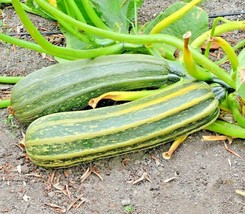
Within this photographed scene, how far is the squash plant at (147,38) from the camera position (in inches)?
90.1

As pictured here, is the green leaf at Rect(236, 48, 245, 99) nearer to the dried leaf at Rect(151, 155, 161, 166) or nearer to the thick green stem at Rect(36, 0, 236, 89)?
the thick green stem at Rect(36, 0, 236, 89)

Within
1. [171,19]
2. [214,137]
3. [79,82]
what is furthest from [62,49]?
[214,137]

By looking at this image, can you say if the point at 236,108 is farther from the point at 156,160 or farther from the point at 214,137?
the point at 156,160

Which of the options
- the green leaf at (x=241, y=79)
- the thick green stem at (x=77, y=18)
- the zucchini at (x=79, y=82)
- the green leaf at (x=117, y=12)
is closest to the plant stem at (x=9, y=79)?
the zucchini at (x=79, y=82)

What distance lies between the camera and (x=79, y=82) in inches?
94.9

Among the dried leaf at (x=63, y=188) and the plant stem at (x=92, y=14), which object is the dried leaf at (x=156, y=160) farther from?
the plant stem at (x=92, y=14)

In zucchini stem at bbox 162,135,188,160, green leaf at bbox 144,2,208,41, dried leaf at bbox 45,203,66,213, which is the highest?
green leaf at bbox 144,2,208,41

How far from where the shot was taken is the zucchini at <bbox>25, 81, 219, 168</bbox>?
227 centimetres

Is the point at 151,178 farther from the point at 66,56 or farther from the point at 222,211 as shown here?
the point at 66,56

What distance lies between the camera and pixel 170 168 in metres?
2.35

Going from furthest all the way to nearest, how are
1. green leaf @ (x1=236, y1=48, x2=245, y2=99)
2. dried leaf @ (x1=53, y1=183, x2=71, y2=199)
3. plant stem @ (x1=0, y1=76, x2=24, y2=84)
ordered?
plant stem @ (x1=0, y1=76, x2=24, y2=84)
dried leaf @ (x1=53, y1=183, x2=71, y2=199)
green leaf @ (x1=236, y1=48, x2=245, y2=99)

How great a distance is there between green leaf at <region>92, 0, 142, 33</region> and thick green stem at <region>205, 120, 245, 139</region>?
591 millimetres

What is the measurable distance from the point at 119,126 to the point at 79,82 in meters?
0.25

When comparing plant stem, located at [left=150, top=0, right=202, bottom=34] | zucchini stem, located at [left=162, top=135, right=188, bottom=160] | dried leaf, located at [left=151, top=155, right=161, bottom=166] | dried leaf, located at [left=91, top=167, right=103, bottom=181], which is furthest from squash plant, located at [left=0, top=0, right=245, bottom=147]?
dried leaf, located at [left=91, top=167, right=103, bottom=181]
